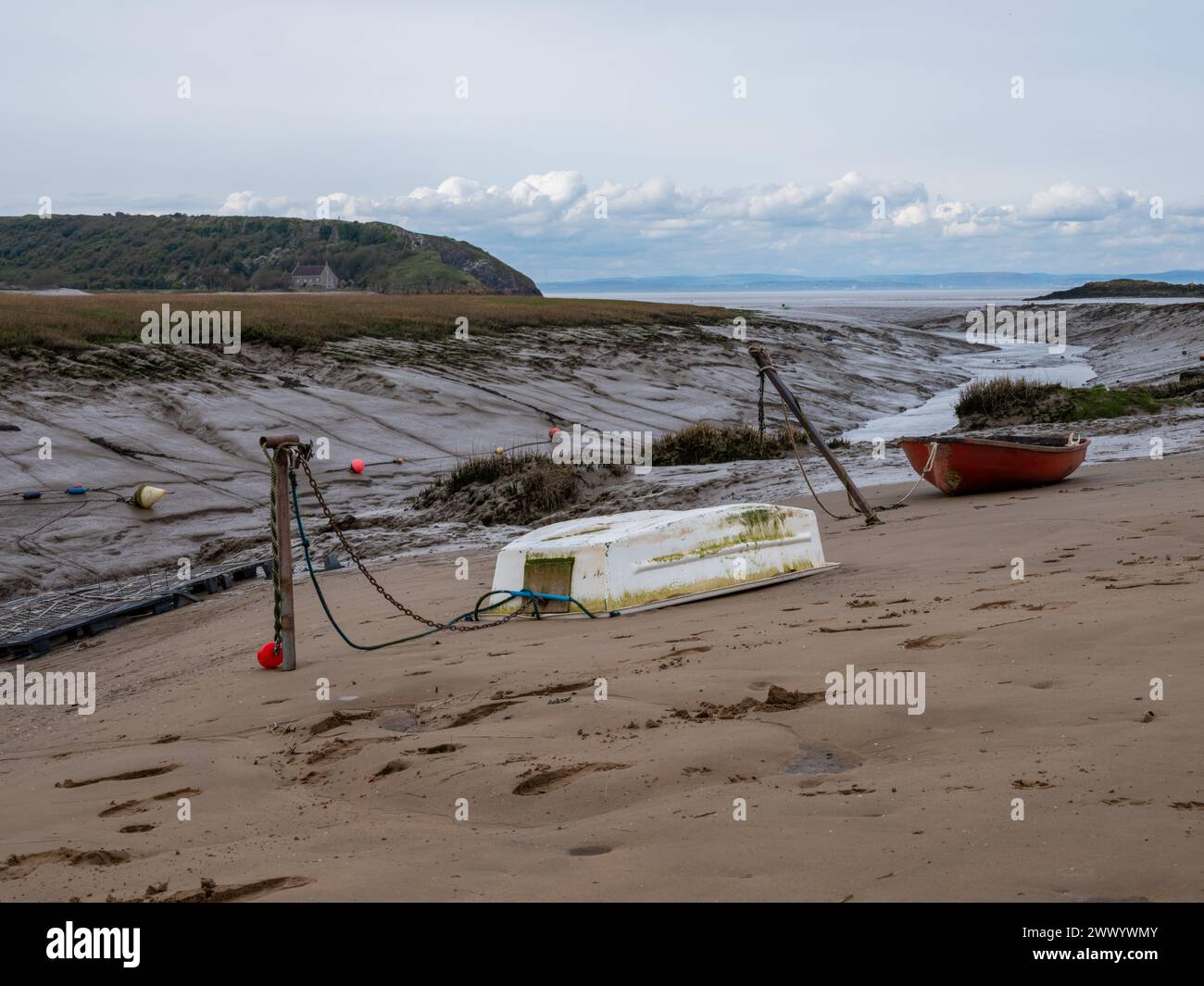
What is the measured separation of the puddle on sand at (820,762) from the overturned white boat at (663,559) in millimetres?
3870

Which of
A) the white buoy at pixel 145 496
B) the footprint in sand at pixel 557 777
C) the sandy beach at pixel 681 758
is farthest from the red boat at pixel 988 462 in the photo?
the white buoy at pixel 145 496

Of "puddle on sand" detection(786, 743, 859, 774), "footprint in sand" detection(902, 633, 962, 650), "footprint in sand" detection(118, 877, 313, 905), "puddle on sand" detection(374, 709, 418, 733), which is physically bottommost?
"puddle on sand" detection(374, 709, 418, 733)

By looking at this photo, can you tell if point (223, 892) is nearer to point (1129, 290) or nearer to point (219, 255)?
point (1129, 290)

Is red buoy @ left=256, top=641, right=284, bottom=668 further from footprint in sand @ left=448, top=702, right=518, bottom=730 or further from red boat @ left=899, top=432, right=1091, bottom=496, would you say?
red boat @ left=899, top=432, right=1091, bottom=496

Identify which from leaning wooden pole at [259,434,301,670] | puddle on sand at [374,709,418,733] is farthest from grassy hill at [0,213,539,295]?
puddle on sand at [374,709,418,733]

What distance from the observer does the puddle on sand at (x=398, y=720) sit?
595 cm

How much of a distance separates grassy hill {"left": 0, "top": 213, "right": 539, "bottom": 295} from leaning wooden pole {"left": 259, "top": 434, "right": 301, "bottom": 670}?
284 feet

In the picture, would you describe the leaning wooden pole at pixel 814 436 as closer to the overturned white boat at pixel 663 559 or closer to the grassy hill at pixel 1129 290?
the overturned white boat at pixel 663 559

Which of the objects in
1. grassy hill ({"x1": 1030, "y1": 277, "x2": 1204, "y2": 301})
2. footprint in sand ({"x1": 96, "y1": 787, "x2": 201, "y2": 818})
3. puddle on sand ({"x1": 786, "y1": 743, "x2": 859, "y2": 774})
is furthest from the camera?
grassy hill ({"x1": 1030, "y1": 277, "x2": 1204, "y2": 301})

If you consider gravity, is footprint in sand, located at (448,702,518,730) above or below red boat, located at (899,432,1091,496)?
below

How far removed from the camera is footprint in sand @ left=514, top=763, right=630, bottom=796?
4.72 m

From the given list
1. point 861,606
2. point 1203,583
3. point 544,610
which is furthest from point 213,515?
point 1203,583

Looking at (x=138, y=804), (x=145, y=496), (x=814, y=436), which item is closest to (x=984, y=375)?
(x=814, y=436)
